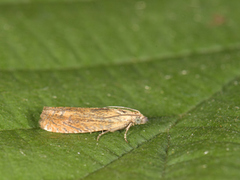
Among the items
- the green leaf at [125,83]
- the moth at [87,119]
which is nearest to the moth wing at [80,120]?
the moth at [87,119]

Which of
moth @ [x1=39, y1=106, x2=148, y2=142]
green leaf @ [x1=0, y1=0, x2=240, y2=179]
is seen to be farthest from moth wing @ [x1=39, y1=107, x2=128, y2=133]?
green leaf @ [x1=0, y1=0, x2=240, y2=179]

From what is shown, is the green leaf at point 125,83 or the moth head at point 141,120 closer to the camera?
the green leaf at point 125,83

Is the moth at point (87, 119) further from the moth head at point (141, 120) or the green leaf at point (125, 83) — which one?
the green leaf at point (125, 83)

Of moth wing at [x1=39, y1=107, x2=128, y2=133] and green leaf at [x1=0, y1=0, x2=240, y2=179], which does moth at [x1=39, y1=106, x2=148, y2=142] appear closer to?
moth wing at [x1=39, y1=107, x2=128, y2=133]

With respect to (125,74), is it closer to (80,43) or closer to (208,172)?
(80,43)

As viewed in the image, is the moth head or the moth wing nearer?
the moth wing

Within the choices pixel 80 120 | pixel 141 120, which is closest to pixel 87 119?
pixel 80 120
